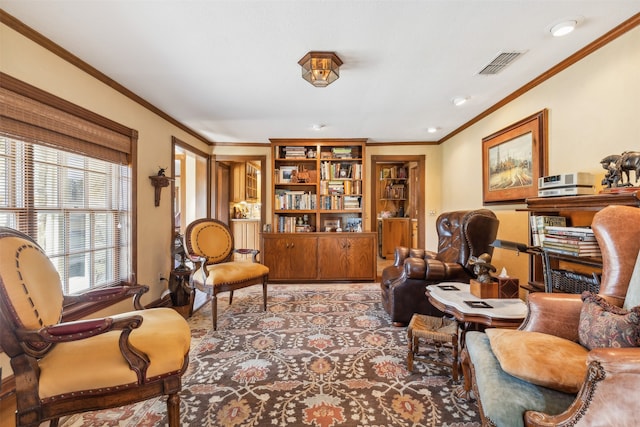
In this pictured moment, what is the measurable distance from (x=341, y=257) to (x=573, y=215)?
276 cm

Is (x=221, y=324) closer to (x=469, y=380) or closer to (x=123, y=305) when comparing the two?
(x=123, y=305)

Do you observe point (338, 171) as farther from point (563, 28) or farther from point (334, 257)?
point (563, 28)

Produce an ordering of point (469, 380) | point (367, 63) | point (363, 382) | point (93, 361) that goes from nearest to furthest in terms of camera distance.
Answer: point (93, 361)
point (469, 380)
point (363, 382)
point (367, 63)

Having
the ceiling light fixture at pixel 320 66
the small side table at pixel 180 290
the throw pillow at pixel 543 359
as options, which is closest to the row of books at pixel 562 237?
the throw pillow at pixel 543 359

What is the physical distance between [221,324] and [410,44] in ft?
9.63

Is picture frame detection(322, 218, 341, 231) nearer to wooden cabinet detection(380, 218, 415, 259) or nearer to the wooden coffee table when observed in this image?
wooden cabinet detection(380, 218, 415, 259)

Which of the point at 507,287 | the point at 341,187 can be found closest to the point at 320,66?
the point at 507,287

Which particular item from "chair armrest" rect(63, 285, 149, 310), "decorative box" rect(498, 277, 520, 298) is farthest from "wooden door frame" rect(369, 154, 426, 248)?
"chair armrest" rect(63, 285, 149, 310)

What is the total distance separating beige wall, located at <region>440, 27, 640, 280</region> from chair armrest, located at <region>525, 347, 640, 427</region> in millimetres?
1673

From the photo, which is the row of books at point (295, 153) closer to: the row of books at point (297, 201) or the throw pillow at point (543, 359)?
the row of books at point (297, 201)

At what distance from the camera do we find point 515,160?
2.84m

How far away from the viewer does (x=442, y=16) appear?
1.68 meters

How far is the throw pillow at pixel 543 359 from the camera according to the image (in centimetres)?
98

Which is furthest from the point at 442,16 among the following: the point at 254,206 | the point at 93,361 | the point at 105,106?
the point at 254,206
